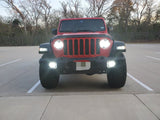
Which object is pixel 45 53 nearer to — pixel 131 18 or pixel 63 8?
pixel 63 8

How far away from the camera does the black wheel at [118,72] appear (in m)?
3.95

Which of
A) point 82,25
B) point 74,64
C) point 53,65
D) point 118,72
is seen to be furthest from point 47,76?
point 82,25

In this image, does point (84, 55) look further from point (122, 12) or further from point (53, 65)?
point (122, 12)

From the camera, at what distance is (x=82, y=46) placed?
12.7ft

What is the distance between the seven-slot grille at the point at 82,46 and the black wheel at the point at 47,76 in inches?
26.9

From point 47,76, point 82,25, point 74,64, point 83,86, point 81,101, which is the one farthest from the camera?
point 82,25

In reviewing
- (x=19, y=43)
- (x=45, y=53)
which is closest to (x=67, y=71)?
(x=45, y=53)

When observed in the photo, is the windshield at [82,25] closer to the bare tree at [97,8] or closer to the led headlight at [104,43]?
the led headlight at [104,43]

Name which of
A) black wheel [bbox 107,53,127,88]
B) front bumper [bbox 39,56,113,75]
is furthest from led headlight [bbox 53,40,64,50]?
black wheel [bbox 107,53,127,88]

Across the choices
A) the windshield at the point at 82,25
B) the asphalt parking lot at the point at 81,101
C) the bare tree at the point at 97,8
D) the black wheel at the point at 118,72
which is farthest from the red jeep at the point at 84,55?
the bare tree at the point at 97,8

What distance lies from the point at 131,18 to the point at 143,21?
2845mm

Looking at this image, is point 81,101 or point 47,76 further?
point 47,76

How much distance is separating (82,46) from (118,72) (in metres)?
1.08

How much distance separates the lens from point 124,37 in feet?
118
